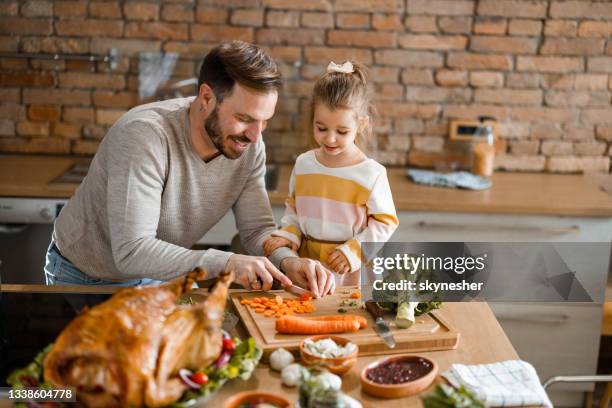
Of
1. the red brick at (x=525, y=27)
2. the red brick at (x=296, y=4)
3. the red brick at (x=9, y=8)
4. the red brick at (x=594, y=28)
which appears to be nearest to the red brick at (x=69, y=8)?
the red brick at (x=9, y=8)

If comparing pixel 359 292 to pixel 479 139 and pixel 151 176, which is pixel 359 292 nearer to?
pixel 151 176

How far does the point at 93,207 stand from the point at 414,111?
196 cm

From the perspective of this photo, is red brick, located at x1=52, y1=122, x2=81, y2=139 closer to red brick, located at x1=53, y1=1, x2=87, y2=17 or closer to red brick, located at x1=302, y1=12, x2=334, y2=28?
red brick, located at x1=53, y1=1, x2=87, y2=17

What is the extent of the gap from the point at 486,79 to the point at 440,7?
0.42 metres

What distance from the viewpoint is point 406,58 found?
3.88 meters

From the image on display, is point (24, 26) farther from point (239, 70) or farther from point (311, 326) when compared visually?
point (311, 326)

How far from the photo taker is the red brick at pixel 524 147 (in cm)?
398

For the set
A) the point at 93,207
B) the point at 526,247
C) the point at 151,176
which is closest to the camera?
the point at 526,247

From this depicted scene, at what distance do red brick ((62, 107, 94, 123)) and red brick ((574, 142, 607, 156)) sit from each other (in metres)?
2.45

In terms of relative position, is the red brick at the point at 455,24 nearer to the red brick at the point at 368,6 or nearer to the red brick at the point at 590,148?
Answer: the red brick at the point at 368,6

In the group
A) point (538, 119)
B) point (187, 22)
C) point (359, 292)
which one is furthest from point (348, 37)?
point (359, 292)

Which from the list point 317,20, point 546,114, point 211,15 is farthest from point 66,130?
point 546,114

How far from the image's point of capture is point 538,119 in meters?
3.95

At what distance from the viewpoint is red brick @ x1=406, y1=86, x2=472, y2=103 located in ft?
12.9
